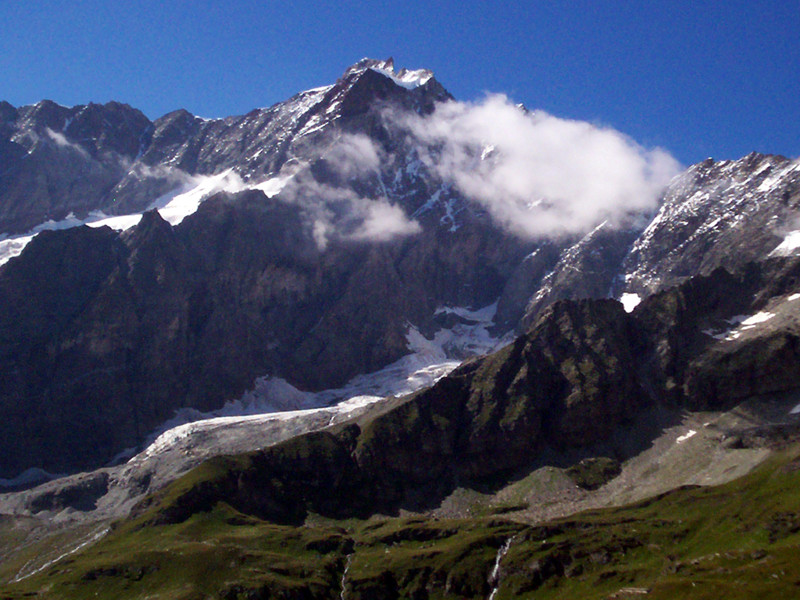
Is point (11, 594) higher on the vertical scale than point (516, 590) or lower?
higher

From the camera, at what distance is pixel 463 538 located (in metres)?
194

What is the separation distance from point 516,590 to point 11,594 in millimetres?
110972

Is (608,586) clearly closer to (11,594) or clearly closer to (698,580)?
(698,580)

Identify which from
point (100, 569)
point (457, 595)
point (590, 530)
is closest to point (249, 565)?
point (100, 569)

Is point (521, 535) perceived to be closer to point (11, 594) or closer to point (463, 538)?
point (463, 538)

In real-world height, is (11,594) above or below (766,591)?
above

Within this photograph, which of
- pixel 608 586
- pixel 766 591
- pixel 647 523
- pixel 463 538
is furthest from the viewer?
pixel 463 538

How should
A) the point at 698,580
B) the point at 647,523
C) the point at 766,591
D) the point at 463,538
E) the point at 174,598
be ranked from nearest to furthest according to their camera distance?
the point at 766,591 < the point at 698,580 < the point at 174,598 < the point at 647,523 < the point at 463,538

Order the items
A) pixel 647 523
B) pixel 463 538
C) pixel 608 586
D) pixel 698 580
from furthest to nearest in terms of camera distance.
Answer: pixel 463 538 → pixel 647 523 → pixel 608 586 → pixel 698 580

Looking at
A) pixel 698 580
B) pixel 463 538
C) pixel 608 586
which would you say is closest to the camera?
pixel 698 580

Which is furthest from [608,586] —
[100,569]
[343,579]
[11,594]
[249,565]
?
[11,594]

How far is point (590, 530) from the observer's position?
184125 millimetres

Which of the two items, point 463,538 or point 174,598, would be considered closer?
point 174,598

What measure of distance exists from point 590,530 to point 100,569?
113 m
